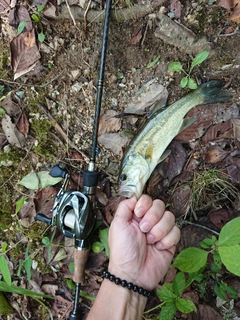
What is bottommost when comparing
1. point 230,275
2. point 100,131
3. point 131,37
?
point 230,275

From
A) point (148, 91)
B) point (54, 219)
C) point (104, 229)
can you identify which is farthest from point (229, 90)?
point (54, 219)

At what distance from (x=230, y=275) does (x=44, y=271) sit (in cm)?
169

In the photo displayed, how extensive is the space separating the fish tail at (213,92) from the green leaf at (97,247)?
152 cm

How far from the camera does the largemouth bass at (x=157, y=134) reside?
105 inches

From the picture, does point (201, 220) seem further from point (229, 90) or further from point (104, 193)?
point (229, 90)

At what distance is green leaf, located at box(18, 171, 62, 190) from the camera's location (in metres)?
2.99

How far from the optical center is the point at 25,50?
9.68ft

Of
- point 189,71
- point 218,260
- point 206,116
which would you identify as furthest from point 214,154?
point 218,260

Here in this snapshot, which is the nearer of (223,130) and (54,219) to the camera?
(54,219)

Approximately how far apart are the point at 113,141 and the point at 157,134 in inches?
17.0

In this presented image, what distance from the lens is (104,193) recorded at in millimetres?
2926

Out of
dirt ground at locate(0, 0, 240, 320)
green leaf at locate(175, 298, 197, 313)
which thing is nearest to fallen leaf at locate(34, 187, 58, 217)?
dirt ground at locate(0, 0, 240, 320)

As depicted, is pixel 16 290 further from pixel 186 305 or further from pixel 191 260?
pixel 191 260

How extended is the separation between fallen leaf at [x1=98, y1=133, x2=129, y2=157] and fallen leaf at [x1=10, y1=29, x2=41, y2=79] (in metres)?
0.94
